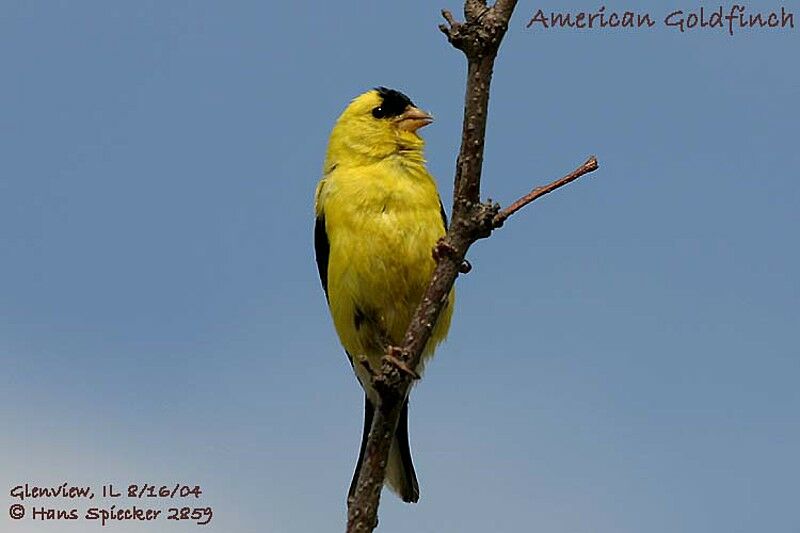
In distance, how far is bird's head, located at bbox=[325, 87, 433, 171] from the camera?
625 cm

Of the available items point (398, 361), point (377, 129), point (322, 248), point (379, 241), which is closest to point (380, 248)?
point (379, 241)

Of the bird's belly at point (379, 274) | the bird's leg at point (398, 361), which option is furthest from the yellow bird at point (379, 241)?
the bird's leg at point (398, 361)

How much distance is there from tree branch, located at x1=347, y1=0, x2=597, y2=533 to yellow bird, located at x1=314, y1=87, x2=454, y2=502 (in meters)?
1.57

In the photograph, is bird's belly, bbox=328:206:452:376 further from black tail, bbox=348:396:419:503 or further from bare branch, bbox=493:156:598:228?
bare branch, bbox=493:156:598:228

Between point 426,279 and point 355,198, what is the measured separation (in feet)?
1.92

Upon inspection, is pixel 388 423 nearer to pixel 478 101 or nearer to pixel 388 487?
pixel 478 101

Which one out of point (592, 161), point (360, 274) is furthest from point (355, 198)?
point (592, 161)

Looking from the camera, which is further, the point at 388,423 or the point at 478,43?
the point at 388,423

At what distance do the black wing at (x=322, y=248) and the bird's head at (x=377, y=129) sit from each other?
1.21ft

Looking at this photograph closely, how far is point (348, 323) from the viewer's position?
234 inches

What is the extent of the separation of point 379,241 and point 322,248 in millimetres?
607

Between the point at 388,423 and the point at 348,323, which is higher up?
the point at 348,323

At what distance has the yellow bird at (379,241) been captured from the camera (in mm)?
5684

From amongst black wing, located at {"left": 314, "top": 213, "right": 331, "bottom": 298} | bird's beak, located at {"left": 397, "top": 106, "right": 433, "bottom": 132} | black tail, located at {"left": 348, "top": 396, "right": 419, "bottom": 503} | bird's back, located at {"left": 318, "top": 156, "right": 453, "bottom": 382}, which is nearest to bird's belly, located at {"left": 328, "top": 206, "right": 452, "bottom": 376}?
bird's back, located at {"left": 318, "top": 156, "right": 453, "bottom": 382}
